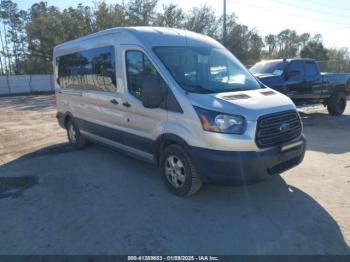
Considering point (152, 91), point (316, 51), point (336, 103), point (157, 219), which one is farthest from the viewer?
point (316, 51)

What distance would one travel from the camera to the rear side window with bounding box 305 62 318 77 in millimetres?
10409

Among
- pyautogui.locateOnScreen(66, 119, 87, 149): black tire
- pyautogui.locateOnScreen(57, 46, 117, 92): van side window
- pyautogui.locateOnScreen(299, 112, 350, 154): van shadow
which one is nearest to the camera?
pyautogui.locateOnScreen(57, 46, 117, 92): van side window

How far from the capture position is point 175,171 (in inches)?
174

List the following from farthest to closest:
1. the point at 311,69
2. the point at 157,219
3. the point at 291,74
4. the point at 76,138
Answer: the point at 311,69
the point at 291,74
the point at 76,138
the point at 157,219

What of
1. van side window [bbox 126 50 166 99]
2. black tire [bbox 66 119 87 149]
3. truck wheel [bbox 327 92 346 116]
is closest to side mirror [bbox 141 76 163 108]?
van side window [bbox 126 50 166 99]

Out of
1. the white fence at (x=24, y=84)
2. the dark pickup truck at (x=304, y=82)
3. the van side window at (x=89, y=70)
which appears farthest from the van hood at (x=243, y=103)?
the white fence at (x=24, y=84)

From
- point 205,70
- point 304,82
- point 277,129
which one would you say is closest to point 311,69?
point 304,82

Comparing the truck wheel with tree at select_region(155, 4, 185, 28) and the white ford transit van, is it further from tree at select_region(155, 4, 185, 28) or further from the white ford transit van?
tree at select_region(155, 4, 185, 28)

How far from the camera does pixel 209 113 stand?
3773 millimetres

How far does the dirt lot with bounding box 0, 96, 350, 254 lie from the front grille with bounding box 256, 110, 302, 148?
0.91m

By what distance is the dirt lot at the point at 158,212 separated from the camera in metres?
3.32

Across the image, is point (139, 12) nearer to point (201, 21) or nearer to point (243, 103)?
point (201, 21)

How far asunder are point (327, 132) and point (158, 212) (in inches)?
262

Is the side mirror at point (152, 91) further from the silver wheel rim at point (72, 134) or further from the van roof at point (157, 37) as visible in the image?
the silver wheel rim at point (72, 134)
